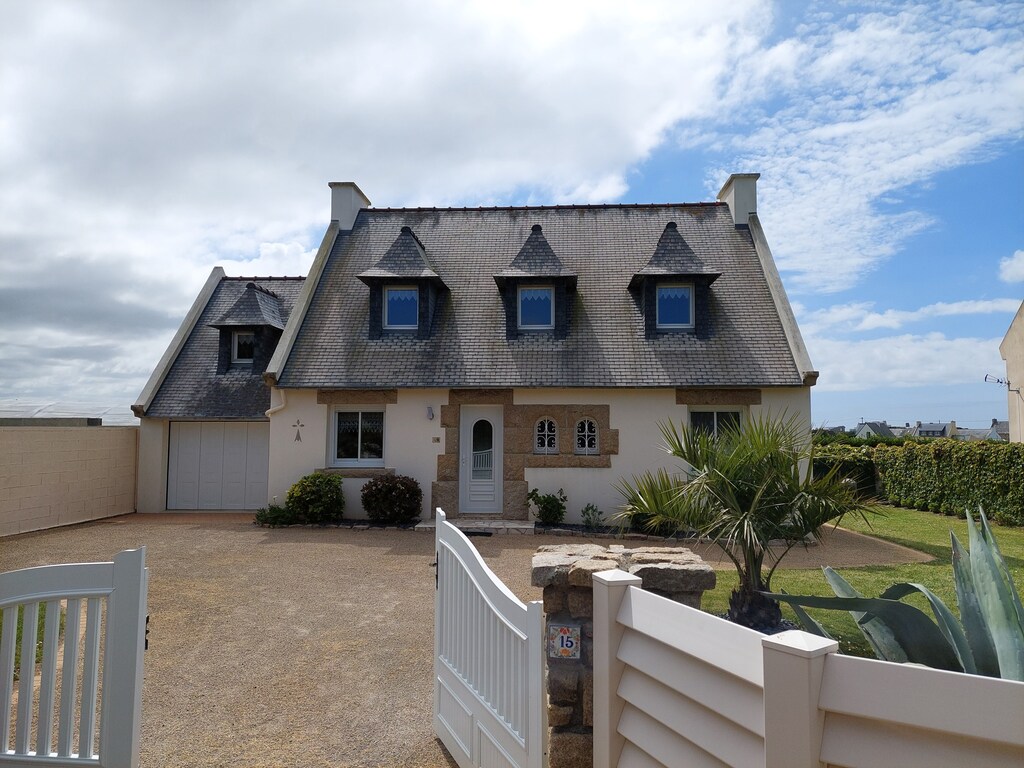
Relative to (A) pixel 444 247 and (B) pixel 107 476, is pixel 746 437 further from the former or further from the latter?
(B) pixel 107 476

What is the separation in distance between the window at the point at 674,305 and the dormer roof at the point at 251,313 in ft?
32.0

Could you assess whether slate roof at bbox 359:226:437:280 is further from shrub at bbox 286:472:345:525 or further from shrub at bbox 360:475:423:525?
shrub at bbox 286:472:345:525

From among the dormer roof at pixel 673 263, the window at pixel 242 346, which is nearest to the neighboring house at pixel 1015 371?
the dormer roof at pixel 673 263

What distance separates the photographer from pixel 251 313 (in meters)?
16.0

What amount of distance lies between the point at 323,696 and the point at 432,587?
323 cm

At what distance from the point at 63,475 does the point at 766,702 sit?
51.7 ft

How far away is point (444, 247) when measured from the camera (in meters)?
16.5

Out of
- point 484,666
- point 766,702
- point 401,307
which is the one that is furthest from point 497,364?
point 766,702

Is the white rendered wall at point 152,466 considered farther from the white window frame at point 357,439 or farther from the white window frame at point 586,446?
the white window frame at point 586,446

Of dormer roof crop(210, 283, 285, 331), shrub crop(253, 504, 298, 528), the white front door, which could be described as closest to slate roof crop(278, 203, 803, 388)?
the white front door

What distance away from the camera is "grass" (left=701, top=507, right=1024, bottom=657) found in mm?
6242

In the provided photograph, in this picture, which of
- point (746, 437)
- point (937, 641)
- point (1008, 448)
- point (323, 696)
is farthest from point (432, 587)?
point (1008, 448)

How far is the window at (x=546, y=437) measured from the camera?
1353 cm

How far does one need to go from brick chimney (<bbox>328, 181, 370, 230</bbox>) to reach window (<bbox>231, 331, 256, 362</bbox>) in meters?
3.80
